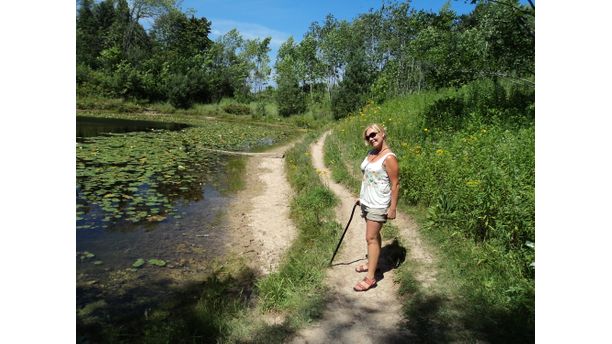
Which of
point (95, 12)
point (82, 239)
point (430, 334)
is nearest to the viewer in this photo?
point (430, 334)

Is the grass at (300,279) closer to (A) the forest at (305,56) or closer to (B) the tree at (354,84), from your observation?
(A) the forest at (305,56)

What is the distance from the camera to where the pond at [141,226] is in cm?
486

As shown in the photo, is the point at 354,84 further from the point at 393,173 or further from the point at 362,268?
the point at 393,173

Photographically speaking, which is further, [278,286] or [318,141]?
[318,141]

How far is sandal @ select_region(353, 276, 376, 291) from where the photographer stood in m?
4.46

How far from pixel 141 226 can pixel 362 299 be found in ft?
15.7

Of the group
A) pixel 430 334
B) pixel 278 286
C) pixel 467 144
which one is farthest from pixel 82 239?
pixel 467 144

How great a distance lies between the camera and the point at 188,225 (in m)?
7.48

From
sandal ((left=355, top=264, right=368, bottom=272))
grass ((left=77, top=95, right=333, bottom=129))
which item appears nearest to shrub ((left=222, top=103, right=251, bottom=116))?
grass ((left=77, top=95, right=333, bottom=129))

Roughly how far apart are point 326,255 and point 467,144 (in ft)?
13.8

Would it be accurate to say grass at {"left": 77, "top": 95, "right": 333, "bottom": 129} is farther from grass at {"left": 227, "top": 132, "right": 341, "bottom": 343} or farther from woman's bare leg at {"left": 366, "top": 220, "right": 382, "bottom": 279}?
Result: woman's bare leg at {"left": 366, "top": 220, "right": 382, "bottom": 279}

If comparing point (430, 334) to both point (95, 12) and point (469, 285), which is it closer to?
point (469, 285)

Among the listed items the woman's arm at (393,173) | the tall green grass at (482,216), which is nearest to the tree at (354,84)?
the tall green grass at (482,216)

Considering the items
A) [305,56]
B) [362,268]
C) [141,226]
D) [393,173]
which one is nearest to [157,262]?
[141,226]
